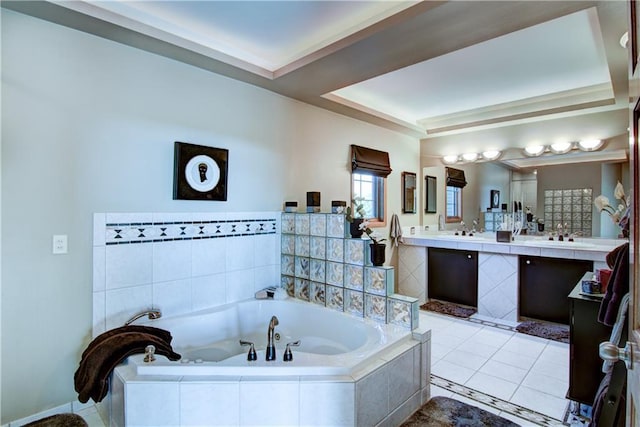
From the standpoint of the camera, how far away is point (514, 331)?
3684 mm

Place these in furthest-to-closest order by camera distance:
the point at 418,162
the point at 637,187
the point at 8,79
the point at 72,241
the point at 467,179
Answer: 1. the point at 418,162
2. the point at 467,179
3. the point at 72,241
4. the point at 8,79
5. the point at 637,187

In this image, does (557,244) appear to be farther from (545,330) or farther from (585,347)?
(585,347)

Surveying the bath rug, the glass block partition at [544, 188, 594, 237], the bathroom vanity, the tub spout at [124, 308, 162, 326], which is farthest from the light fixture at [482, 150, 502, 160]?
the bath rug

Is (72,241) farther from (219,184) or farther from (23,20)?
(23,20)

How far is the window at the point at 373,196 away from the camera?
4520mm

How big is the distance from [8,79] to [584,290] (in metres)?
3.78

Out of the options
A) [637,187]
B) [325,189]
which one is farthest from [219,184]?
[637,187]

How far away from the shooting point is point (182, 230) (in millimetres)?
2707

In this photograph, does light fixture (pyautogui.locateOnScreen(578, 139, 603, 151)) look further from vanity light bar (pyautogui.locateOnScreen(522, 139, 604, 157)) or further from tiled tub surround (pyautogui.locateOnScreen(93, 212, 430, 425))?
tiled tub surround (pyautogui.locateOnScreen(93, 212, 430, 425))

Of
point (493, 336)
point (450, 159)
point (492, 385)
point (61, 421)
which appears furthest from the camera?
point (450, 159)

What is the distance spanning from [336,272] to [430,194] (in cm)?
301

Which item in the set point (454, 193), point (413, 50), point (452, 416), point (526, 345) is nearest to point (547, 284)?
point (526, 345)

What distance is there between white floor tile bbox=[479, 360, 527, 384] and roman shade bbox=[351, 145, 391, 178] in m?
2.46

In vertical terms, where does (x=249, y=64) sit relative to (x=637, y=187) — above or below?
above
